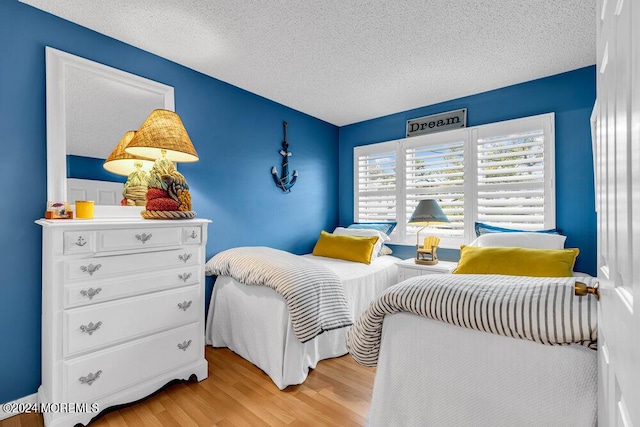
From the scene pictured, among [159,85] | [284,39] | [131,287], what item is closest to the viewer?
[131,287]

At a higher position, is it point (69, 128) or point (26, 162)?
point (69, 128)

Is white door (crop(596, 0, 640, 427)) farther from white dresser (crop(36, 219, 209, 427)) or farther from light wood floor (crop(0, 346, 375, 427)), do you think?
white dresser (crop(36, 219, 209, 427))

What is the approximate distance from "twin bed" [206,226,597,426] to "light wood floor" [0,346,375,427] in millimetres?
467

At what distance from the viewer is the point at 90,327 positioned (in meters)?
1.65

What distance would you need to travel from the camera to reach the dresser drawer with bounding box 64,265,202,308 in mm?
1622

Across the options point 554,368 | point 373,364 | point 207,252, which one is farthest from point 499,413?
point 207,252

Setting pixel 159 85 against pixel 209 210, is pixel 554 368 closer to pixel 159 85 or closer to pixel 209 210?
pixel 209 210

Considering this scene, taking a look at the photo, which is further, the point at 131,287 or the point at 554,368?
the point at 131,287

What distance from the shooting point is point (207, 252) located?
2799 millimetres

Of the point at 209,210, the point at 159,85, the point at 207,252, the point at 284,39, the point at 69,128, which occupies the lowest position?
the point at 207,252

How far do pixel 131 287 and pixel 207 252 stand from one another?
1001mm

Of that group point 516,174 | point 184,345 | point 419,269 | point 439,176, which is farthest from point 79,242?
point 516,174

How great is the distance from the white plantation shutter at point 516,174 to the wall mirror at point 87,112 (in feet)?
10.3

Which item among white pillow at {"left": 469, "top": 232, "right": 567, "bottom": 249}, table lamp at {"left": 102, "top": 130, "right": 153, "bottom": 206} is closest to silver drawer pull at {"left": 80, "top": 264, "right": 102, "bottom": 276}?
table lamp at {"left": 102, "top": 130, "right": 153, "bottom": 206}
